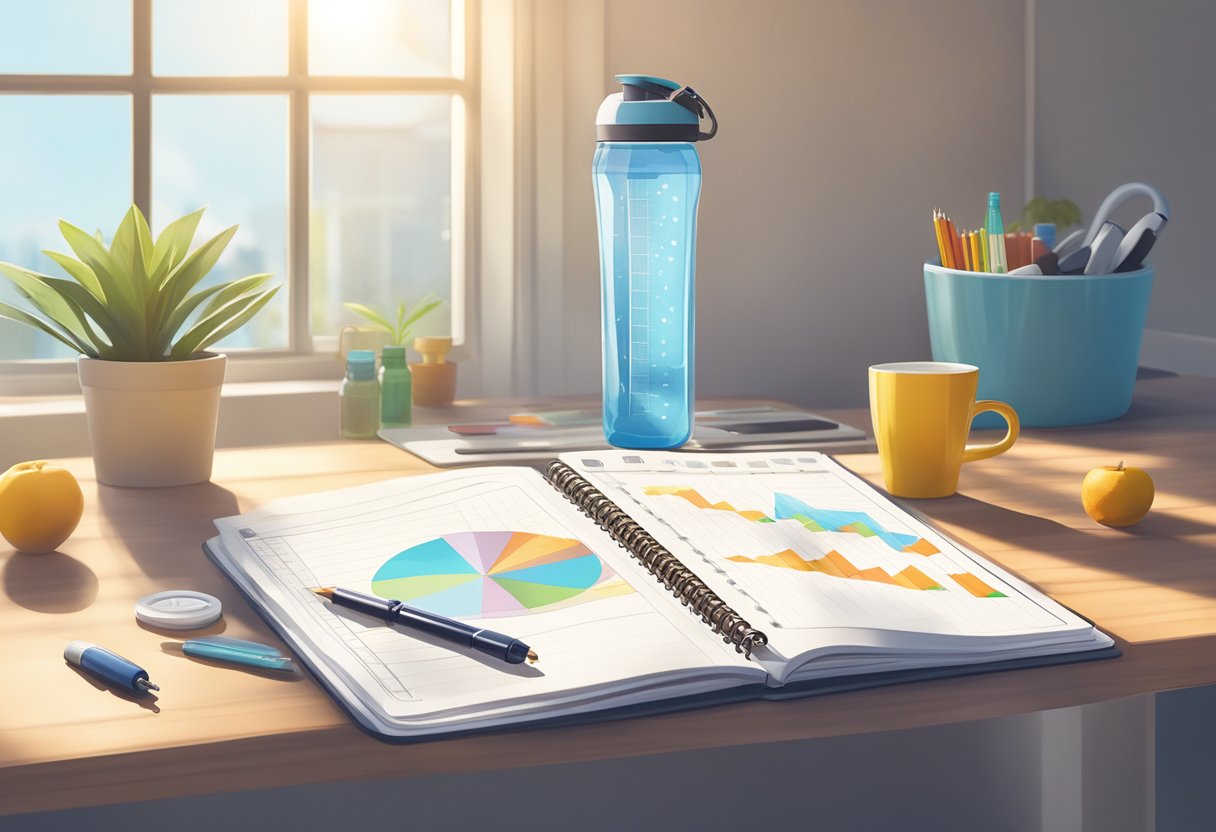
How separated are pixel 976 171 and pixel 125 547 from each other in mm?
1367

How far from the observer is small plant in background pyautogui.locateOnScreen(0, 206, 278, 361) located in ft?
3.30

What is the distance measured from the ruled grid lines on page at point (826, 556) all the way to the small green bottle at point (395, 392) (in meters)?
0.46

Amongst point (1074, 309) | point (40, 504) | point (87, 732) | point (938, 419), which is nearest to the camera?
point (87, 732)

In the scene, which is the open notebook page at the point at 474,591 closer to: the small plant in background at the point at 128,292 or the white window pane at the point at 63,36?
the small plant in background at the point at 128,292

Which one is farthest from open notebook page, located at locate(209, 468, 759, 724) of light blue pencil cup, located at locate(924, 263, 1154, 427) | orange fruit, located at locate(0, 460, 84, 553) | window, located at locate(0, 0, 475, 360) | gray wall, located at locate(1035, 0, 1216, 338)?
gray wall, located at locate(1035, 0, 1216, 338)

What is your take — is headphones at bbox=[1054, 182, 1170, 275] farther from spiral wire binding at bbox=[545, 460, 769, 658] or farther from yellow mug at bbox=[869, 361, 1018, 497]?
spiral wire binding at bbox=[545, 460, 769, 658]

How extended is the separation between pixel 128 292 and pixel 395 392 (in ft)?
1.20

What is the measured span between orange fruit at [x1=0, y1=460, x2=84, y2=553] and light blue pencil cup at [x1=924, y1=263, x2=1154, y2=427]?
0.87m

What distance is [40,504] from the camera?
824mm

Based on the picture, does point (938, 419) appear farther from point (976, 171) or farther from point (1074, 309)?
point (976, 171)

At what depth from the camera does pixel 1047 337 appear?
123 centimetres

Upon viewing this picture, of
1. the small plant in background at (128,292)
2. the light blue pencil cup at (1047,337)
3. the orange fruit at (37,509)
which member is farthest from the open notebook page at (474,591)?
the light blue pencil cup at (1047,337)

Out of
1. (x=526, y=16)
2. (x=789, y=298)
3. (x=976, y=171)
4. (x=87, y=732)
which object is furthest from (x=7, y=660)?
(x=976, y=171)

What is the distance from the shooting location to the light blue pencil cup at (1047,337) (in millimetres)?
1225
